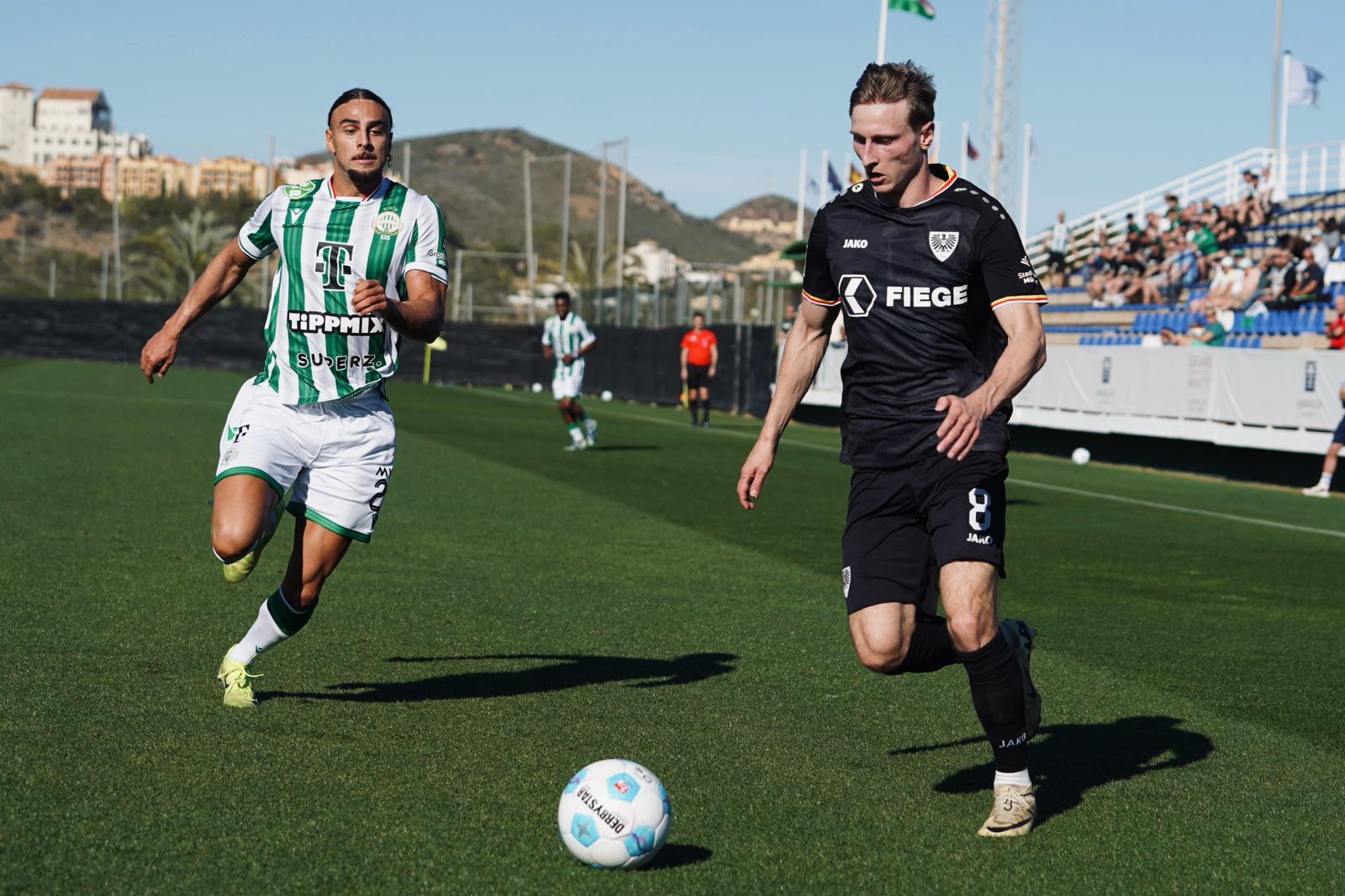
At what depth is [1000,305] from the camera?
462cm

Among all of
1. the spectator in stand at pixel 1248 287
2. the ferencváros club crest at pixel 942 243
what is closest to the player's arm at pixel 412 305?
the ferencváros club crest at pixel 942 243

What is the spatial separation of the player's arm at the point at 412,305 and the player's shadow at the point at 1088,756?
2.25 m

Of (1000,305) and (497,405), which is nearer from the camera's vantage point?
(1000,305)

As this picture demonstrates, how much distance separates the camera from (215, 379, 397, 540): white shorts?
5738 millimetres

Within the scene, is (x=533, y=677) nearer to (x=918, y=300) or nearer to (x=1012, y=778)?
(x=1012, y=778)

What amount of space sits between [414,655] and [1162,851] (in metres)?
3.59

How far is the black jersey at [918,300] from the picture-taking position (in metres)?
4.70

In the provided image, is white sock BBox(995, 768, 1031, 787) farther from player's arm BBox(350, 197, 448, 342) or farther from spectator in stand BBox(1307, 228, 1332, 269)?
spectator in stand BBox(1307, 228, 1332, 269)

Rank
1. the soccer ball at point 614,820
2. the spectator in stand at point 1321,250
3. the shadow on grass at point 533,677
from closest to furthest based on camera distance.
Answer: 1. the soccer ball at point 614,820
2. the shadow on grass at point 533,677
3. the spectator in stand at point 1321,250

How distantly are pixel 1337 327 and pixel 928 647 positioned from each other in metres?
17.8

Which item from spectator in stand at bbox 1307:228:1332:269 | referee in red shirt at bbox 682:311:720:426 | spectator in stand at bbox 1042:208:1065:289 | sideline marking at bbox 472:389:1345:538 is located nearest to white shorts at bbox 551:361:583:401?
sideline marking at bbox 472:389:1345:538

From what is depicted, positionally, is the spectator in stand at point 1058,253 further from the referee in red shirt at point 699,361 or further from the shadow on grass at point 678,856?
the shadow on grass at point 678,856

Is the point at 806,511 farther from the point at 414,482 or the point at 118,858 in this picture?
the point at 118,858

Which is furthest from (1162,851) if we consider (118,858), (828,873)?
(118,858)
